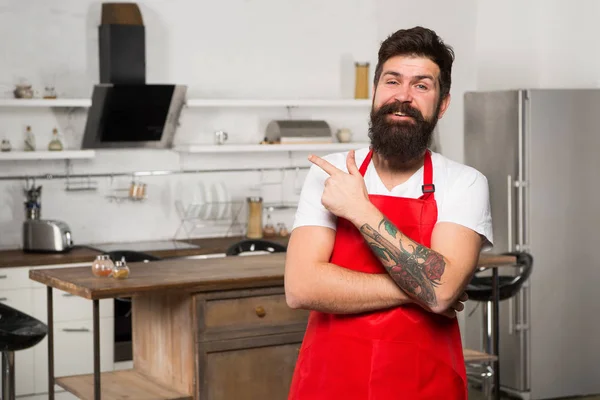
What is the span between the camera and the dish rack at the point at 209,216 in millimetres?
6512

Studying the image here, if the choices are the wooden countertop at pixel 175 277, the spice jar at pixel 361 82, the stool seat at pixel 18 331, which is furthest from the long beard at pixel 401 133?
the spice jar at pixel 361 82

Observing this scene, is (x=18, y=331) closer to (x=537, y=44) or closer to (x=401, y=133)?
(x=401, y=133)

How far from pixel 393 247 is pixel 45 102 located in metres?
4.21

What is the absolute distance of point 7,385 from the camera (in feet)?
14.2

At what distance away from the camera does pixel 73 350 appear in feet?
18.5

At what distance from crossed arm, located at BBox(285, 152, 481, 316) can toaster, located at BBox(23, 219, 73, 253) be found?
3836 millimetres

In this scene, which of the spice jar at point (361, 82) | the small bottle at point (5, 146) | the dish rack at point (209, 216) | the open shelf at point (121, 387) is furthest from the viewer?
the spice jar at point (361, 82)

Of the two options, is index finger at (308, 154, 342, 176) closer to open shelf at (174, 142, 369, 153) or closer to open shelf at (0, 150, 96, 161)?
open shelf at (0, 150, 96, 161)

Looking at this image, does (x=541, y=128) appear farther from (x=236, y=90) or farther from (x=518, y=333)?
(x=236, y=90)

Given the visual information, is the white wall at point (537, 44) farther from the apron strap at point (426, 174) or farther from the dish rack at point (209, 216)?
the apron strap at point (426, 174)

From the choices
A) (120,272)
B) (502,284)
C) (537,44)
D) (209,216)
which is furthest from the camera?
(537,44)

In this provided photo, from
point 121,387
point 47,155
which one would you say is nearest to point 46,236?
point 47,155

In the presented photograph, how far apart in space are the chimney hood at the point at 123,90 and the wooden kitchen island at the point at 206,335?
80.7 inches

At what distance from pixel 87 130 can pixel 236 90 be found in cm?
112
